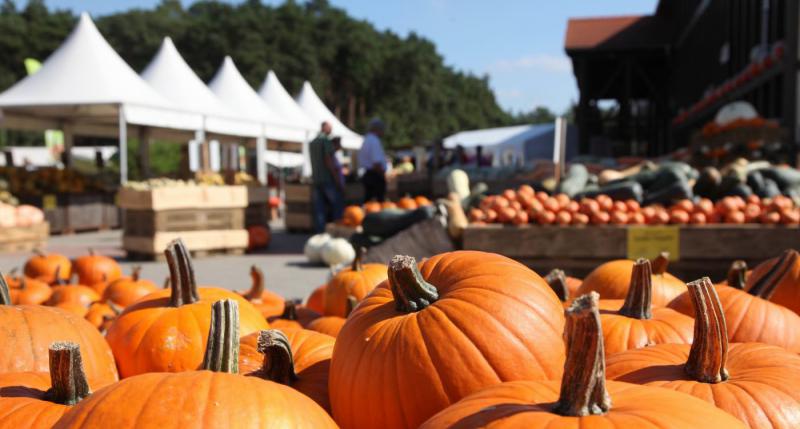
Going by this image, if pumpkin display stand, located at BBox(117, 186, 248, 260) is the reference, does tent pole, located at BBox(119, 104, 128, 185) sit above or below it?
above

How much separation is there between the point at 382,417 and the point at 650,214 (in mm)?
4331

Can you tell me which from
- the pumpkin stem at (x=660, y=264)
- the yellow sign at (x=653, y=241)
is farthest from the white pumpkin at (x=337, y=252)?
the pumpkin stem at (x=660, y=264)

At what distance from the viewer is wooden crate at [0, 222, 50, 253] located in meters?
9.77

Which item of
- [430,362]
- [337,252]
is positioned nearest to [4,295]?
[430,362]

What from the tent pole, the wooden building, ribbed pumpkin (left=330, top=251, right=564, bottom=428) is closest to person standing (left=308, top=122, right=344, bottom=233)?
the tent pole

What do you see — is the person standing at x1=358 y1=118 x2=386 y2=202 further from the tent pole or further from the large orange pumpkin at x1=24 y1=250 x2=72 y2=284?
the large orange pumpkin at x1=24 y1=250 x2=72 y2=284

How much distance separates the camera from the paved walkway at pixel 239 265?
6.65m

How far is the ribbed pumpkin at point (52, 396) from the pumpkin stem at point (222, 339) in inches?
8.5

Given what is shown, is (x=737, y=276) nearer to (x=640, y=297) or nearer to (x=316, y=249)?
(x=640, y=297)

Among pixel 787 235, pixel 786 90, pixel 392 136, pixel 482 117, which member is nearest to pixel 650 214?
pixel 787 235

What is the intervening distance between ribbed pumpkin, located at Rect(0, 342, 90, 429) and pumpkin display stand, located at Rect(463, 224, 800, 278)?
12.8ft

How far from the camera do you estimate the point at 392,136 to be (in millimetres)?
56125

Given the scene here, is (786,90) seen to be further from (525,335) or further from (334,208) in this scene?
(525,335)

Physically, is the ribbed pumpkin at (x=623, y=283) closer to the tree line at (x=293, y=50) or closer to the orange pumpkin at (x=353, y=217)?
the orange pumpkin at (x=353, y=217)
